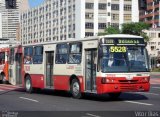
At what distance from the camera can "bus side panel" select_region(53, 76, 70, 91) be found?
21516 millimetres

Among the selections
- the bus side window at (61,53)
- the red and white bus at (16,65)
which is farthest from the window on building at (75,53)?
the red and white bus at (16,65)

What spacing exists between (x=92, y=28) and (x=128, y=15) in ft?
40.8

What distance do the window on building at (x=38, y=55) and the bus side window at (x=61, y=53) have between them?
1.83 m

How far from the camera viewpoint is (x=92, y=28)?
135 meters

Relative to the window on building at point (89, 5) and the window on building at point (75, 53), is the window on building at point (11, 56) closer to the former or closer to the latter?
the window on building at point (75, 53)

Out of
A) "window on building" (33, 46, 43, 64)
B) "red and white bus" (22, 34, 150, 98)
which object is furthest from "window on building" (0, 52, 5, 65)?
"red and white bus" (22, 34, 150, 98)

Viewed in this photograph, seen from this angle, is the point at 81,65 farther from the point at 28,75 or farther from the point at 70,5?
the point at 70,5

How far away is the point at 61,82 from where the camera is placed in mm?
22047

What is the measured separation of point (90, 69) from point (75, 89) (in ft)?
4.66


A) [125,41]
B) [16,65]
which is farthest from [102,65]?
[16,65]

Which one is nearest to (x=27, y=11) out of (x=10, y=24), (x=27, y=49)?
(x=10, y=24)

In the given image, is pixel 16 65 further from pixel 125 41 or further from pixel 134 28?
pixel 134 28

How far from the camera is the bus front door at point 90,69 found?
19.5 meters

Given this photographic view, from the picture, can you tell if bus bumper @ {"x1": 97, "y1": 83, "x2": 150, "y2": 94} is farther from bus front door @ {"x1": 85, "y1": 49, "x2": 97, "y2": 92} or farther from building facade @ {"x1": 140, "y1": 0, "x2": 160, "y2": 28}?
building facade @ {"x1": 140, "y1": 0, "x2": 160, "y2": 28}
